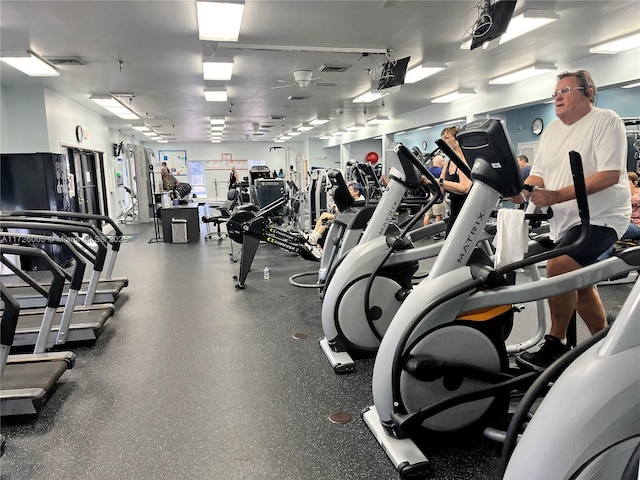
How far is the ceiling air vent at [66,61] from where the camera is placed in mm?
5367

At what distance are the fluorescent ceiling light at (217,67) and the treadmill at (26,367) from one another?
11.8ft

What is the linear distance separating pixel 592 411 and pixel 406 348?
2.59 ft

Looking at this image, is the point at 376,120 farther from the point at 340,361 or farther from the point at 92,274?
the point at 340,361

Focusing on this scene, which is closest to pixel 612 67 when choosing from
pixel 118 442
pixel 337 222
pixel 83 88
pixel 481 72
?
pixel 481 72

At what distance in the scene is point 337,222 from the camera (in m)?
4.33

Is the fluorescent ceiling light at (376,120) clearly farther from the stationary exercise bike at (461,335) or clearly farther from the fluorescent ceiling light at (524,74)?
the stationary exercise bike at (461,335)

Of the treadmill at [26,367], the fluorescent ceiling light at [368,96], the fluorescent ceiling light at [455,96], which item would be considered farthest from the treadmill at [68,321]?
the fluorescent ceiling light at [455,96]

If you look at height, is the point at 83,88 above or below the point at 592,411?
above

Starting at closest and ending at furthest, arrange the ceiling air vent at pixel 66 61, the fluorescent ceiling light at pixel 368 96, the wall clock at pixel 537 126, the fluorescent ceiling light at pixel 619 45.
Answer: the fluorescent ceiling light at pixel 619 45
the ceiling air vent at pixel 66 61
the fluorescent ceiling light at pixel 368 96
the wall clock at pixel 537 126

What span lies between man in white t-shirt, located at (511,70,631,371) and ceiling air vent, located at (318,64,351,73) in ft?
14.1

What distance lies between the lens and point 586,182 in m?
2.12

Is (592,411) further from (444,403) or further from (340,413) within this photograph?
(340,413)

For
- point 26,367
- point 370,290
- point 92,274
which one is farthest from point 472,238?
point 92,274

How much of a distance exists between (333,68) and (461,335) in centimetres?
534
